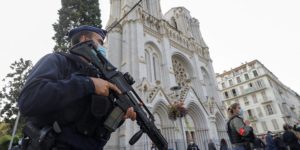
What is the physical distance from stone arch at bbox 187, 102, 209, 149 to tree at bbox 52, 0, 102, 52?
40.0 ft

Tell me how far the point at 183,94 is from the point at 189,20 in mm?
16420

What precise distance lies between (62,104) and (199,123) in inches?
761

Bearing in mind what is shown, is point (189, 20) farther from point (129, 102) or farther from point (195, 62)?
point (129, 102)

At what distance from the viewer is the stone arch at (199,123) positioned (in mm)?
18438

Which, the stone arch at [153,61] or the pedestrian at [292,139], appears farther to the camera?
the stone arch at [153,61]

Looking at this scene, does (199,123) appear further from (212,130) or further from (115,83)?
(115,83)

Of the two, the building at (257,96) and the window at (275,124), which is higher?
the building at (257,96)

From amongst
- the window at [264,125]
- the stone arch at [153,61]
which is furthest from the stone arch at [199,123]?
the window at [264,125]

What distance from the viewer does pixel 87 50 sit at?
189cm

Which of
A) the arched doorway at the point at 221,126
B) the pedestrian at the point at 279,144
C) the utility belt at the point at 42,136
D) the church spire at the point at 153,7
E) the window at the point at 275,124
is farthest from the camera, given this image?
the window at the point at 275,124

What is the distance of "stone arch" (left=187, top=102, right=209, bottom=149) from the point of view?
18438mm

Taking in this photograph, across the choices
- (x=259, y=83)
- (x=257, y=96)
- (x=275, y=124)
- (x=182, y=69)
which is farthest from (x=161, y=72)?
(x=259, y=83)

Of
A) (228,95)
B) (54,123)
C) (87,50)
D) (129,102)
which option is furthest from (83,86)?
(228,95)

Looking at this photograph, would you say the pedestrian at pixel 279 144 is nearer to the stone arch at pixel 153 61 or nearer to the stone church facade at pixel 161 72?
the stone church facade at pixel 161 72
